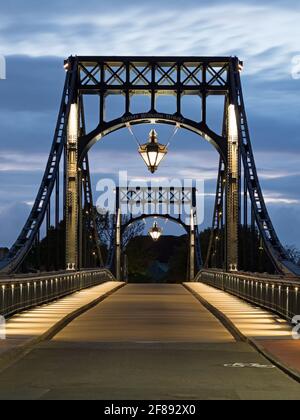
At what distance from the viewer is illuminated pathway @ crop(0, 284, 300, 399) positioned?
1566cm

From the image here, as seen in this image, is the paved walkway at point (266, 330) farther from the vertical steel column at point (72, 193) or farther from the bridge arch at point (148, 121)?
the bridge arch at point (148, 121)

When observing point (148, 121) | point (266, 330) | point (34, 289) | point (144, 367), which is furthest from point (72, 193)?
point (144, 367)

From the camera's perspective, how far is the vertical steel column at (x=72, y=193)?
48625 mm

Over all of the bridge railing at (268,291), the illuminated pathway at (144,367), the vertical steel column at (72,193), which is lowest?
the illuminated pathway at (144,367)

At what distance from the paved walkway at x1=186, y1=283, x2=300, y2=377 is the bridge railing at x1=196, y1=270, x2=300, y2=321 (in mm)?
292

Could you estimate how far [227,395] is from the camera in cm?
1527

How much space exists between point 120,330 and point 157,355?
285 inches

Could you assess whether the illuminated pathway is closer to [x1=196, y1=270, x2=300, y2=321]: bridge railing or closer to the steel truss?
[x1=196, y1=270, x2=300, y2=321]: bridge railing

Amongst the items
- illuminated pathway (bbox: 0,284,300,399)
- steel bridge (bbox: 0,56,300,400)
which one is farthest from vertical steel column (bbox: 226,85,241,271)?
illuminated pathway (bbox: 0,284,300,399)

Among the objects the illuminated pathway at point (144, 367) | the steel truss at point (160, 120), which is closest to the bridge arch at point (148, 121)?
the steel truss at point (160, 120)

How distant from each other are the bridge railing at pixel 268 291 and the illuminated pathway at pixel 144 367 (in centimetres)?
181

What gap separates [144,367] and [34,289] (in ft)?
58.3

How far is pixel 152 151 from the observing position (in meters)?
43.3
